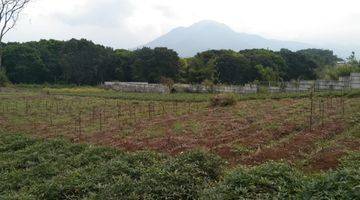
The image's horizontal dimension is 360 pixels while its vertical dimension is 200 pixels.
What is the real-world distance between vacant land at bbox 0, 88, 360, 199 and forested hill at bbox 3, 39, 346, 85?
39.0 m

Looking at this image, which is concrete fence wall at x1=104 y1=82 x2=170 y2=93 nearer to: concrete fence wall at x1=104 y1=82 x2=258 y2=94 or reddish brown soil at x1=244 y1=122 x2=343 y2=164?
concrete fence wall at x1=104 y1=82 x2=258 y2=94

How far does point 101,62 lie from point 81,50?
4.37m

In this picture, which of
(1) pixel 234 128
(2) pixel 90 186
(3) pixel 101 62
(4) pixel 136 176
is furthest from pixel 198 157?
(3) pixel 101 62

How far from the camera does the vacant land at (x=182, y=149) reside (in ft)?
35.7

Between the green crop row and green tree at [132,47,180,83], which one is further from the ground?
green tree at [132,47,180,83]

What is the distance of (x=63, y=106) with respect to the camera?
1375 inches

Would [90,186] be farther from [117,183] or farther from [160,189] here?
[160,189]

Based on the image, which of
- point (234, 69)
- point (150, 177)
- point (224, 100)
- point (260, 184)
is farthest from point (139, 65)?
point (260, 184)

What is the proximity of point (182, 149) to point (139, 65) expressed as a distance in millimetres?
56061

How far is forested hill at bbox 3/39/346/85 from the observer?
6931 cm

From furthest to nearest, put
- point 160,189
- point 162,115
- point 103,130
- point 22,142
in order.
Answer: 1. point 162,115
2. point 103,130
3. point 22,142
4. point 160,189

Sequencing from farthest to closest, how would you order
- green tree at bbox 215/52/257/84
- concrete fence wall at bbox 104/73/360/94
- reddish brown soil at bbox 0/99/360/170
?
1. green tree at bbox 215/52/257/84
2. concrete fence wall at bbox 104/73/360/94
3. reddish brown soil at bbox 0/99/360/170

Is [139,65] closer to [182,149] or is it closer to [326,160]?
[182,149]

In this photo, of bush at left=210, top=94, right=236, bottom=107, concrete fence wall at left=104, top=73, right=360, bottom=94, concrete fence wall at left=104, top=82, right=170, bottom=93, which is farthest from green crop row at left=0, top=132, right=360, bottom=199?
concrete fence wall at left=104, top=82, right=170, bottom=93
